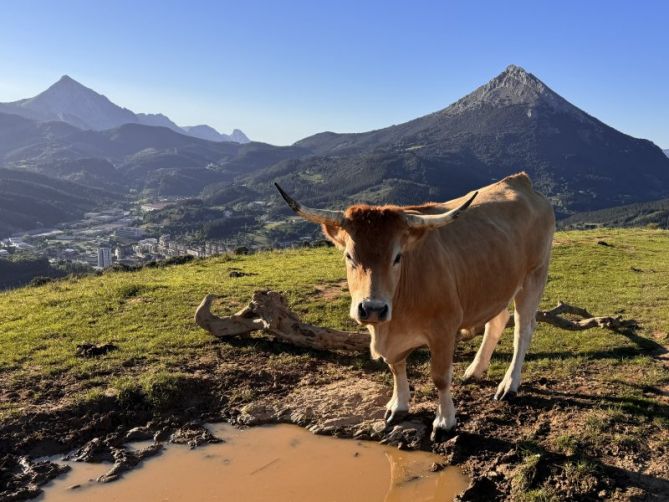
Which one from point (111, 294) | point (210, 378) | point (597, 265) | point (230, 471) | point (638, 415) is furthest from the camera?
point (597, 265)

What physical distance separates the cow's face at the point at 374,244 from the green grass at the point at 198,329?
3.82 m

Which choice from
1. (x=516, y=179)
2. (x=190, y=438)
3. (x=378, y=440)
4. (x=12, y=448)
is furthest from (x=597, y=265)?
(x=12, y=448)

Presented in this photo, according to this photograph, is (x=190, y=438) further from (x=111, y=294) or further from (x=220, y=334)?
(x=111, y=294)

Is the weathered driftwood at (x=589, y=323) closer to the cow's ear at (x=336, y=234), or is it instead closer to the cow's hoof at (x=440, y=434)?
the cow's hoof at (x=440, y=434)

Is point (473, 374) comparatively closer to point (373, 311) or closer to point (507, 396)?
point (507, 396)

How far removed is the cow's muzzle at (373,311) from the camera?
4.93 metres

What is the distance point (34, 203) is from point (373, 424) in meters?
176

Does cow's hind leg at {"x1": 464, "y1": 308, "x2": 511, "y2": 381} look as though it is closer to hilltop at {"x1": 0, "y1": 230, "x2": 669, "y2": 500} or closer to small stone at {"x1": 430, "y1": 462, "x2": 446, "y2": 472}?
hilltop at {"x1": 0, "y1": 230, "x2": 669, "y2": 500}

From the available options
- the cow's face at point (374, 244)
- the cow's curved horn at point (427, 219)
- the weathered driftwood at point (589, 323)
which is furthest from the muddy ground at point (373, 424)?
the cow's curved horn at point (427, 219)

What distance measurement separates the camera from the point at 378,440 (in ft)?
21.6

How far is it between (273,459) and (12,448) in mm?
3249

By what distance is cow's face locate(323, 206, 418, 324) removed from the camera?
5.13 metres

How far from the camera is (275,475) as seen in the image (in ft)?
19.6

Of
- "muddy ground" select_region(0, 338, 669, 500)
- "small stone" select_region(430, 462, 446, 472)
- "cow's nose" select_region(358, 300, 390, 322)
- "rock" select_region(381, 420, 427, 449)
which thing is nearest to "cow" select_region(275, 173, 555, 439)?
"cow's nose" select_region(358, 300, 390, 322)
